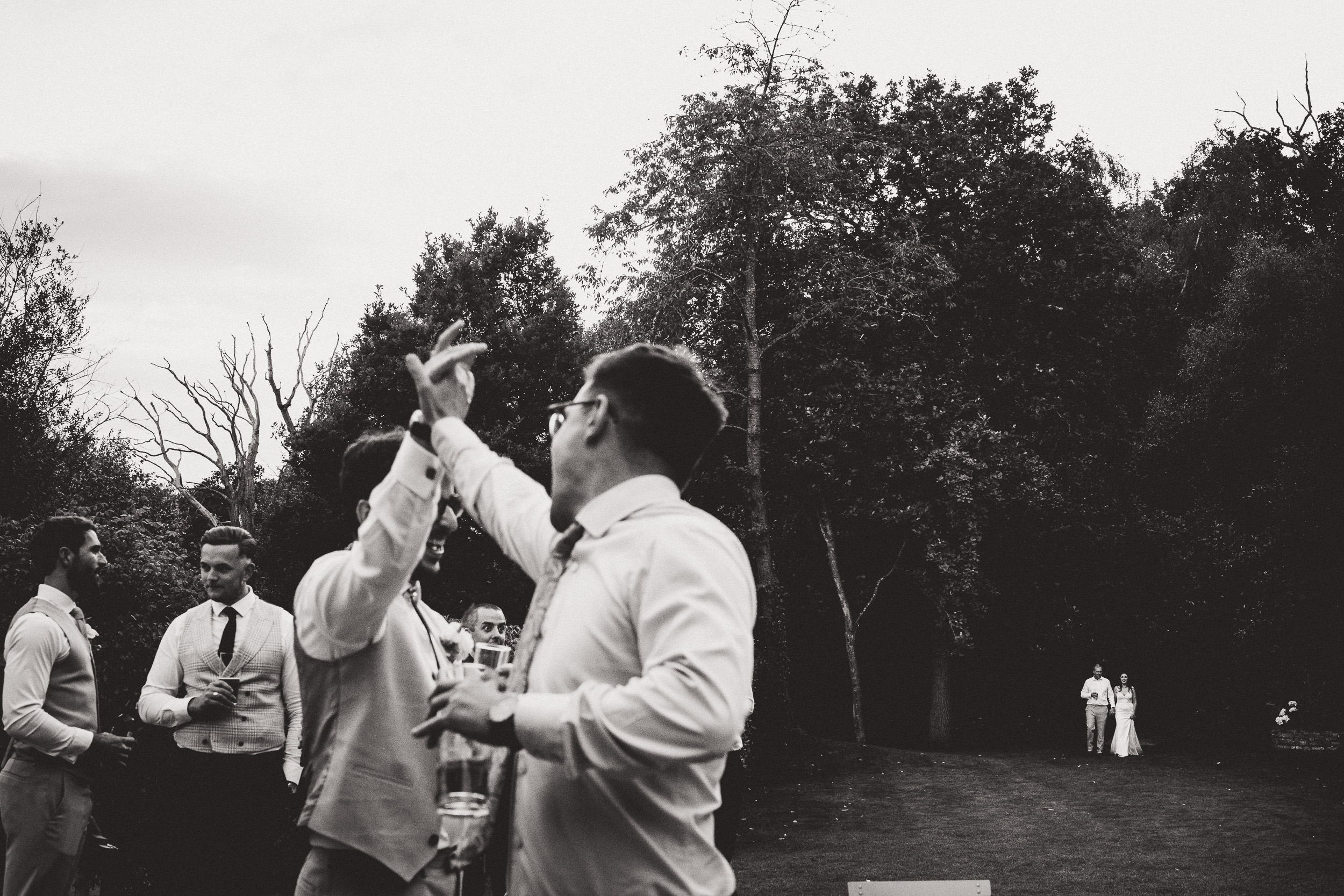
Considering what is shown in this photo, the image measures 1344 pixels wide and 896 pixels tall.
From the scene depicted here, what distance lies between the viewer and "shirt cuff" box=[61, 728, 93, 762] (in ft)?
17.7

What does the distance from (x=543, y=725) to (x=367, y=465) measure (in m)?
1.74

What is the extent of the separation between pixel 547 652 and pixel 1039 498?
81.1 feet

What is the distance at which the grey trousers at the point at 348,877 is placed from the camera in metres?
3.11

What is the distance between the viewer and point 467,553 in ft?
69.0

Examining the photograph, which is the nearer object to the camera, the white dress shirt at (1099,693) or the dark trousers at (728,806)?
the dark trousers at (728,806)

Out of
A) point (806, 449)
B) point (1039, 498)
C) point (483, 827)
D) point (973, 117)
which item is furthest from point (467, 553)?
point (483, 827)

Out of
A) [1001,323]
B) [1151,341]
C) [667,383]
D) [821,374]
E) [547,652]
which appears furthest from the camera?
[1151,341]

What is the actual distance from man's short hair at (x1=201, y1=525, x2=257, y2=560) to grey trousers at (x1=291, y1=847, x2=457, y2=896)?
3.04m

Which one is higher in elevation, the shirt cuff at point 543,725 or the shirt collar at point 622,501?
the shirt collar at point 622,501

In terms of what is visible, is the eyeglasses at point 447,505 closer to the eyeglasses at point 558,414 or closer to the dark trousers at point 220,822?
the eyeglasses at point 558,414

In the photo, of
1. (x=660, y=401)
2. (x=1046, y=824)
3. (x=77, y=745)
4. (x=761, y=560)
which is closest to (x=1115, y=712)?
(x=761, y=560)

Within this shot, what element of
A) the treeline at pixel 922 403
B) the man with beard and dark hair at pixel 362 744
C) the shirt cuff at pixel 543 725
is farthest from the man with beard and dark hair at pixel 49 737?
the treeline at pixel 922 403

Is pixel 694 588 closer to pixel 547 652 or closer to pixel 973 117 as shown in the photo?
pixel 547 652

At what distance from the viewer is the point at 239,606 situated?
5812 mm
